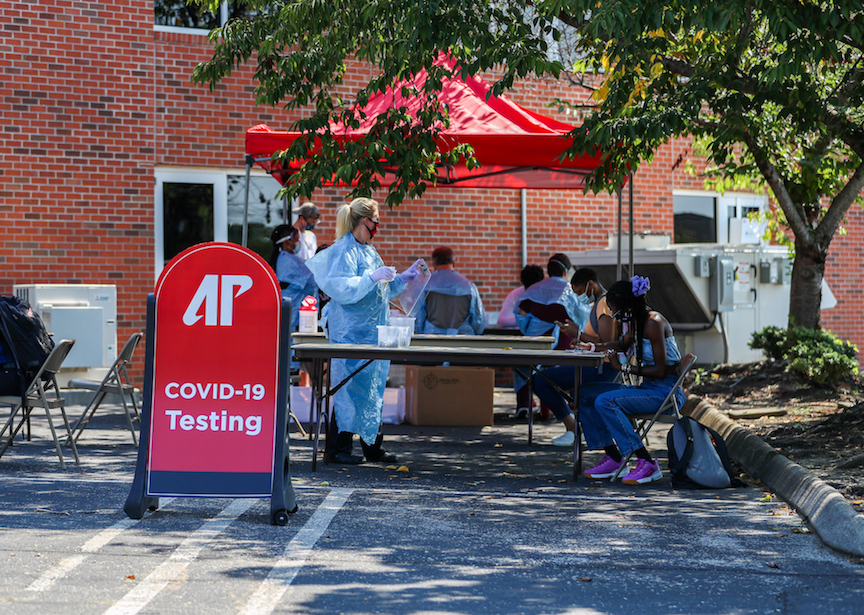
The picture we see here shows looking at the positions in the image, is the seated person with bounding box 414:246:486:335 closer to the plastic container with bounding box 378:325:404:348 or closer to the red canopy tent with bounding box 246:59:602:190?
the red canopy tent with bounding box 246:59:602:190

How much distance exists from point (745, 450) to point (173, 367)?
457 centimetres

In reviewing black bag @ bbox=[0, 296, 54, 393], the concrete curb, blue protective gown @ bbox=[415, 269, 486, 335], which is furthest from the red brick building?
black bag @ bbox=[0, 296, 54, 393]

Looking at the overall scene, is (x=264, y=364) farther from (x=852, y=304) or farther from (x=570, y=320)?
(x=852, y=304)

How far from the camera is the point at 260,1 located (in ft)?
28.6

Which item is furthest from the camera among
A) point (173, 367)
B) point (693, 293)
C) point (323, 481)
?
point (693, 293)

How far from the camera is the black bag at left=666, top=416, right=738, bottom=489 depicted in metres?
6.69

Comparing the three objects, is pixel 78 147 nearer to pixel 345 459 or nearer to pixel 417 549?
pixel 345 459

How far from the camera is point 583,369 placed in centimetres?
810

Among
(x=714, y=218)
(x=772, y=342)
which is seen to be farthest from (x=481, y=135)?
(x=714, y=218)

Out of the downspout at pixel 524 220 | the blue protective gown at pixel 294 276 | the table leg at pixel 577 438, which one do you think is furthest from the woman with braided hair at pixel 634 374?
the downspout at pixel 524 220

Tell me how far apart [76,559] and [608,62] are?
18.0 ft

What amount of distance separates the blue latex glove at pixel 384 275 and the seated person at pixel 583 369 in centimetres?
133

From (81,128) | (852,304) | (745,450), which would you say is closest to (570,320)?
(745,450)

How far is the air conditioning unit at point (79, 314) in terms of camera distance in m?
11.0
